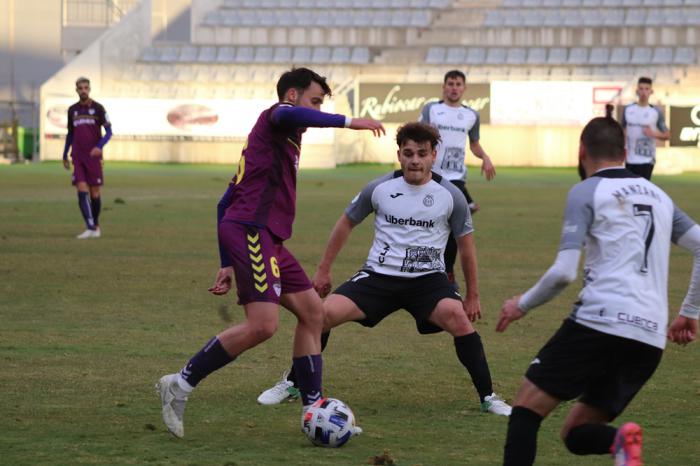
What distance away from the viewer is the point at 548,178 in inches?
1449

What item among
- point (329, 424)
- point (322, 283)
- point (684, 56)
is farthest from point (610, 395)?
point (684, 56)

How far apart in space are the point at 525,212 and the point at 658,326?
750 inches

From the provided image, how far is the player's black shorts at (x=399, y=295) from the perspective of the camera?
798cm

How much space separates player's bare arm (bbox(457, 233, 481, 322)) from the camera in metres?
7.91

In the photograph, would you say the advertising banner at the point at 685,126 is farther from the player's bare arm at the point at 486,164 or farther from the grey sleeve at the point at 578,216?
the grey sleeve at the point at 578,216

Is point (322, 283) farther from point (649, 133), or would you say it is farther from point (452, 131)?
point (649, 133)

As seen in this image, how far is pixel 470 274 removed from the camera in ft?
25.9

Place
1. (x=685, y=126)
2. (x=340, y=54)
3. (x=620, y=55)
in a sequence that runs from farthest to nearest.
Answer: (x=340, y=54), (x=620, y=55), (x=685, y=126)

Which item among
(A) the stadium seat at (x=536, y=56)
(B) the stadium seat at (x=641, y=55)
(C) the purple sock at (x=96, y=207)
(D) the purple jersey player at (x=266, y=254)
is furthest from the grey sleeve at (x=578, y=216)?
(A) the stadium seat at (x=536, y=56)

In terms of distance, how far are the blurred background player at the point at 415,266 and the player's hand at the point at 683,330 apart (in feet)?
6.44

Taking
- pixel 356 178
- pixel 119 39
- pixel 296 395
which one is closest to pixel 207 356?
pixel 296 395

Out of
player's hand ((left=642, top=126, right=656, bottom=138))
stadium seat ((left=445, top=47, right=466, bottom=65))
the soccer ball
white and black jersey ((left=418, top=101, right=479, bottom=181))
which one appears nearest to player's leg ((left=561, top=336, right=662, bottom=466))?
the soccer ball

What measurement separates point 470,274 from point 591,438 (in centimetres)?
240

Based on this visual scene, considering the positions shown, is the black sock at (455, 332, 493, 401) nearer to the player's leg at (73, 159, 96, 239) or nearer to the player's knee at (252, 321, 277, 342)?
the player's knee at (252, 321, 277, 342)
